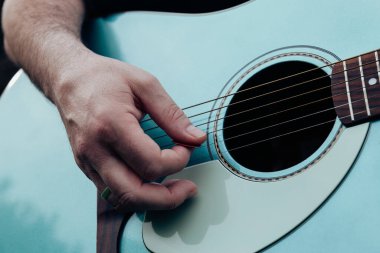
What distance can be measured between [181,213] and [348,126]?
29 centimetres

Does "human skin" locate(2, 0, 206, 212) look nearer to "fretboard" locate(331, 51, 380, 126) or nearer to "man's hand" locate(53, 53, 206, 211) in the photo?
"man's hand" locate(53, 53, 206, 211)

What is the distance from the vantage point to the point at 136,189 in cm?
70

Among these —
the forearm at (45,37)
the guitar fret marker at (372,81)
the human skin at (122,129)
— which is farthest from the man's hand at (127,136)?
the guitar fret marker at (372,81)

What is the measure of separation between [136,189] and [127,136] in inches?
3.3

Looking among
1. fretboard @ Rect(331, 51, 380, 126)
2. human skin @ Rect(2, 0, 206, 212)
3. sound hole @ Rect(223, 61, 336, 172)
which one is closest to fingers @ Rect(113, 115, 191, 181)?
human skin @ Rect(2, 0, 206, 212)

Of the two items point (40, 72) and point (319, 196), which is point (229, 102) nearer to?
point (319, 196)

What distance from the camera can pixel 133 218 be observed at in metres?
0.77

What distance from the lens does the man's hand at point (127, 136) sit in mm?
693

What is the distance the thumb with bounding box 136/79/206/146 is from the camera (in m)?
0.73

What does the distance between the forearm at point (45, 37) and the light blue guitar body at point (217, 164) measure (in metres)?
0.07

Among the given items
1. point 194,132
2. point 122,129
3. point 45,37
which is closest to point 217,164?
point 194,132

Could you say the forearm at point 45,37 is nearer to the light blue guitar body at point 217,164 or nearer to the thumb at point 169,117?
the light blue guitar body at point 217,164

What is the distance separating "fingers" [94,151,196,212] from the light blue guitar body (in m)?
0.04

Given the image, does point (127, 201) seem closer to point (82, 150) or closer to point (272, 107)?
point (82, 150)
